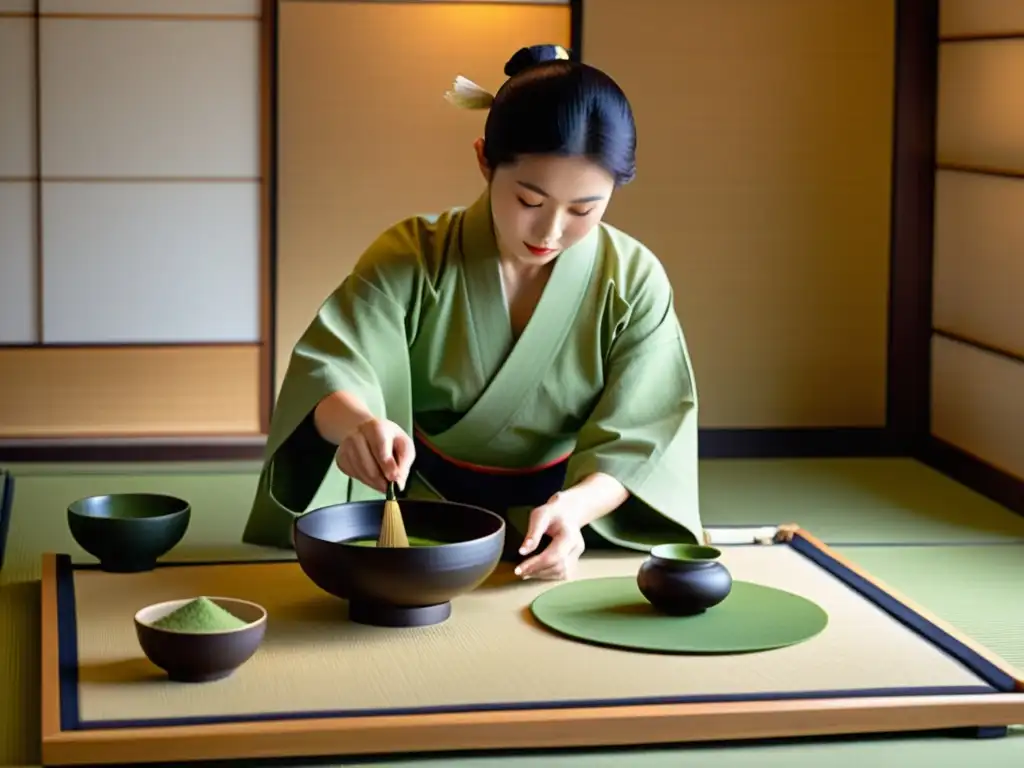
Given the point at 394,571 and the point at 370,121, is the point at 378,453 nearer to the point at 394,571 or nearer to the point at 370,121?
the point at 394,571

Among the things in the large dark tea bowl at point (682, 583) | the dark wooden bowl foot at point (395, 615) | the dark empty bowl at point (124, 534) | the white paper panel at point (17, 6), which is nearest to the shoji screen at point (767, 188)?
the white paper panel at point (17, 6)

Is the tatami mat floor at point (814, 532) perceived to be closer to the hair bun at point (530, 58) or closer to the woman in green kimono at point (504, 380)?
the woman in green kimono at point (504, 380)

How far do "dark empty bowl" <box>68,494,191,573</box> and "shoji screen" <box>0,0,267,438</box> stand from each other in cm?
178

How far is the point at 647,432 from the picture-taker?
3361 mm

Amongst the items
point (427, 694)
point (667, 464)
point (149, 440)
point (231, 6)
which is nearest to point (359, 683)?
point (427, 694)

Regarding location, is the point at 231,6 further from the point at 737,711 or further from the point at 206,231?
the point at 737,711

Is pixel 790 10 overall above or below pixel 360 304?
above

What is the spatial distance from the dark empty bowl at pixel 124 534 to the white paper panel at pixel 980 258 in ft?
8.01

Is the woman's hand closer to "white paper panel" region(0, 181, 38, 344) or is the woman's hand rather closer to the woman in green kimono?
the woman in green kimono

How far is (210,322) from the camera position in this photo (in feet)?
16.6

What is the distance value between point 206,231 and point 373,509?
2.16m

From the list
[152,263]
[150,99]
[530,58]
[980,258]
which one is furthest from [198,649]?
[980,258]

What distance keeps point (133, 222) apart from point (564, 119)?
2.40 meters

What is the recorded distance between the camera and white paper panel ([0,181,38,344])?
4.96 metres
